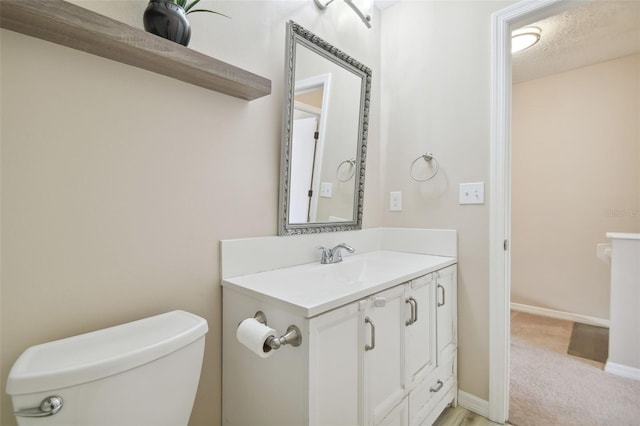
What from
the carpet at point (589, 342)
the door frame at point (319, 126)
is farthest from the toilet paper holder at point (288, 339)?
the carpet at point (589, 342)

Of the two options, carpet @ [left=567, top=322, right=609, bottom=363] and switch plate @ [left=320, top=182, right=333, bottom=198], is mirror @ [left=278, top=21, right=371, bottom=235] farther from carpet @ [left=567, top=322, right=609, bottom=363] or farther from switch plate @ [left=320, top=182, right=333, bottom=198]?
carpet @ [left=567, top=322, right=609, bottom=363]

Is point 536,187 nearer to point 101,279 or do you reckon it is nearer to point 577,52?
point 577,52

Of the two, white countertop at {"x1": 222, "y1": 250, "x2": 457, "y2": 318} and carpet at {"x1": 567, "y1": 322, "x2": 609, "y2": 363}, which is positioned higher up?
white countertop at {"x1": 222, "y1": 250, "x2": 457, "y2": 318}

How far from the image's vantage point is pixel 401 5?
196cm

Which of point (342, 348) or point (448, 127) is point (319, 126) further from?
point (342, 348)

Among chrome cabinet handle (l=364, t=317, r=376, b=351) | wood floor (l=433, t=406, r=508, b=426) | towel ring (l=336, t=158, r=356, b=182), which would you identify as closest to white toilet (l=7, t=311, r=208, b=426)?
chrome cabinet handle (l=364, t=317, r=376, b=351)

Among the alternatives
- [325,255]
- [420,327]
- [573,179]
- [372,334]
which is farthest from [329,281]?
[573,179]

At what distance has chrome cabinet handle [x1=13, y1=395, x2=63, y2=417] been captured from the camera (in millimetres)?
618

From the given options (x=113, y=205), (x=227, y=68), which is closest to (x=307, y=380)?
(x=113, y=205)

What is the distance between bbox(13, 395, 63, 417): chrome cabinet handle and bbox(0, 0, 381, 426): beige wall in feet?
0.78

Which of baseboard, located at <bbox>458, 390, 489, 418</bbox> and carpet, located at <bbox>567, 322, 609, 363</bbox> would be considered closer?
baseboard, located at <bbox>458, 390, 489, 418</bbox>

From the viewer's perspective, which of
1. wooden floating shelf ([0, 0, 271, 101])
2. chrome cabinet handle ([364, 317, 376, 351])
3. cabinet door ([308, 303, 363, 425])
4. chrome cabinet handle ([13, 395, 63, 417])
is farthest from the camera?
chrome cabinet handle ([364, 317, 376, 351])

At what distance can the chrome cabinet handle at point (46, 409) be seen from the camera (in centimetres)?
62

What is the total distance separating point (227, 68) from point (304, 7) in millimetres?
773
